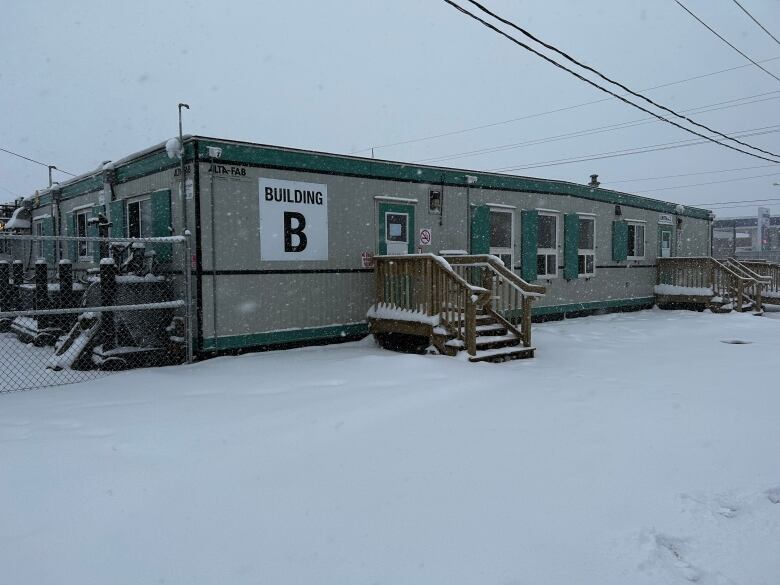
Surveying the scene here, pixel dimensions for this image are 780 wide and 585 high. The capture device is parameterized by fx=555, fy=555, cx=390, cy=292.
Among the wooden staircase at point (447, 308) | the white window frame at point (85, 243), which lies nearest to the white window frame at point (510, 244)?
the wooden staircase at point (447, 308)

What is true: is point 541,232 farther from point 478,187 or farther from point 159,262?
point 159,262

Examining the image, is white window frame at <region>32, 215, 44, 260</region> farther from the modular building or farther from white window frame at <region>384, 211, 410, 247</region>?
white window frame at <region>384, 211, 410, 247</region>

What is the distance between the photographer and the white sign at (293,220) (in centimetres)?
871

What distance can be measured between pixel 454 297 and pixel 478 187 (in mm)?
4211

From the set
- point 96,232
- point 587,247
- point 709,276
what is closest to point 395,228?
point 96,232

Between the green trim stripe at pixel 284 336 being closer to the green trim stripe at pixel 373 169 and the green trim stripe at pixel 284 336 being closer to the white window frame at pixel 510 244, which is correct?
the green trim stripe at pixel 373 169

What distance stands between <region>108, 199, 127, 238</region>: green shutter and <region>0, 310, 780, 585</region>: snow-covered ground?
4636mm

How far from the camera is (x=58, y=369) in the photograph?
25.0 ft

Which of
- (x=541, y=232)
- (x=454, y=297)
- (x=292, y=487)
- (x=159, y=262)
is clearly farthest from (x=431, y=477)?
(x=541, y=232)

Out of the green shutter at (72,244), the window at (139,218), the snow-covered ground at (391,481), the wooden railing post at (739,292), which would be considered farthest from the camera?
the wooden railing post at (739,292)

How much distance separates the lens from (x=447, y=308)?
8.33m

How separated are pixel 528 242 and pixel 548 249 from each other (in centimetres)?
99

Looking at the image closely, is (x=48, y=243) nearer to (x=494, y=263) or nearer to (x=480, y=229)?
(x=480, y=229)

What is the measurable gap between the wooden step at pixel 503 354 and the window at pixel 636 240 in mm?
9545
